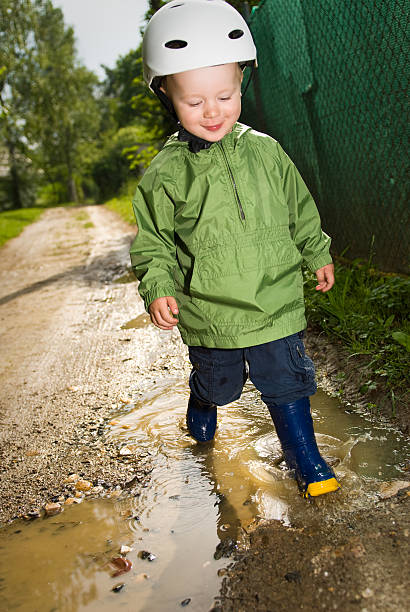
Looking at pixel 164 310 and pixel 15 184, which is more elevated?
pixel 15 184

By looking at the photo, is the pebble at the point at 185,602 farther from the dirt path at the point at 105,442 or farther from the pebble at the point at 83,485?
the pebble at the point at 83,485

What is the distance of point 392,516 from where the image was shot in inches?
70.2

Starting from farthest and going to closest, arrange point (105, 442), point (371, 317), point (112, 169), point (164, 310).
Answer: point (112, 169)
point (371, 317)
point (105, 442)
point (164, 310)

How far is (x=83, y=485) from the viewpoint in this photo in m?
2.33

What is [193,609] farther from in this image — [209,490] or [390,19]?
[390,19]

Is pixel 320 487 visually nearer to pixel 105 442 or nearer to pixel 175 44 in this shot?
pixel 105 442

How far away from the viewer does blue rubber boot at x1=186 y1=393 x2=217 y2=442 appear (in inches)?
98.4

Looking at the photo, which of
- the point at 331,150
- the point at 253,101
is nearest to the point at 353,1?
→ the point at 331,150

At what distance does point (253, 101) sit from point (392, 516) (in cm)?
456

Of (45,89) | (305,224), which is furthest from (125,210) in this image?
(45,89)

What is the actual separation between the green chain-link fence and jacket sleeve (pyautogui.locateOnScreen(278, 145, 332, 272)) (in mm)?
1308

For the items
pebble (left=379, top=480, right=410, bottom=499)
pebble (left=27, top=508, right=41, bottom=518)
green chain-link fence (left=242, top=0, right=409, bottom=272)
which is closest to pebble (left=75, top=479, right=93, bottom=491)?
pebble (left=27, top=508, right=41, bottom=518)

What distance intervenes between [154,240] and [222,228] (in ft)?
0.98

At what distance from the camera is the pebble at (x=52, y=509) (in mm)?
2182
